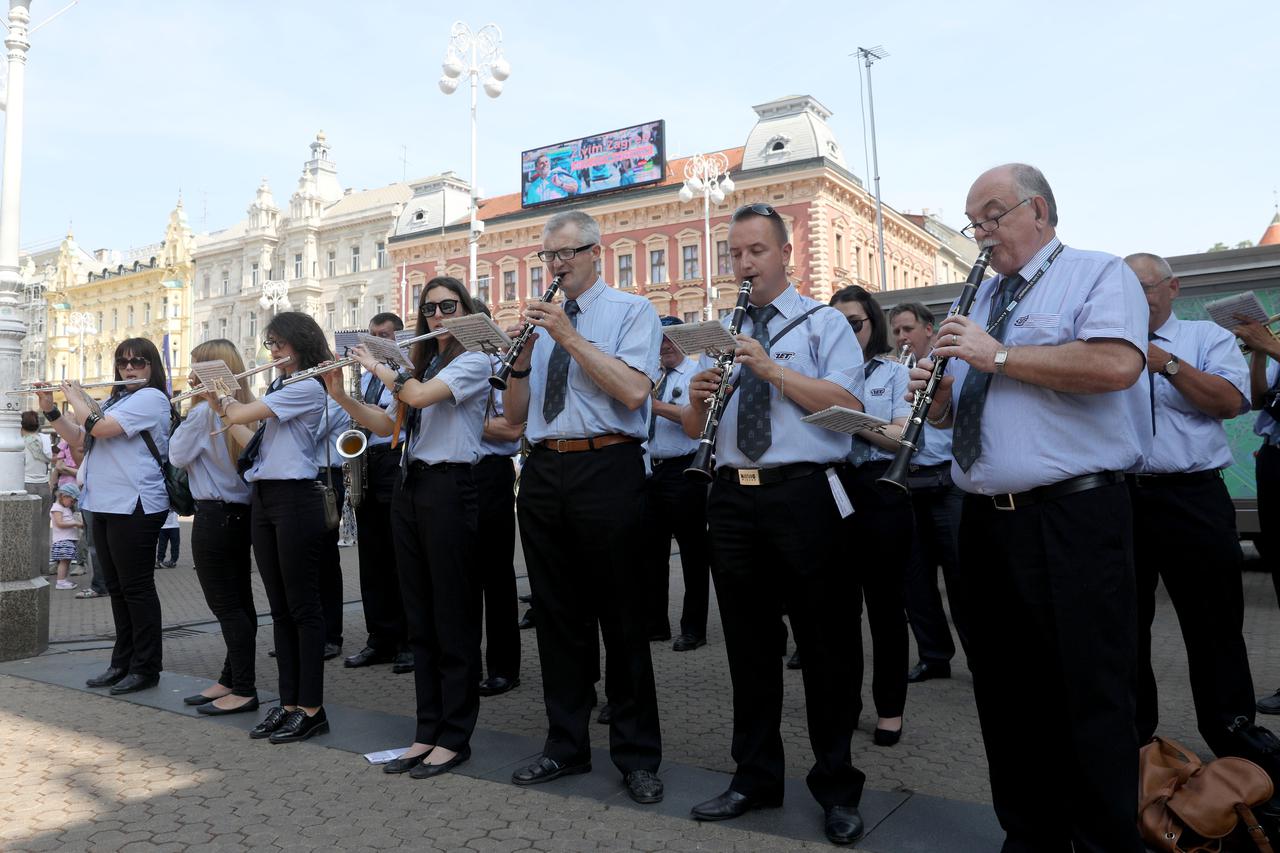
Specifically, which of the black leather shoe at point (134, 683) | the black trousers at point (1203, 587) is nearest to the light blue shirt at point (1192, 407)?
the black trousers at point (1203, 587)

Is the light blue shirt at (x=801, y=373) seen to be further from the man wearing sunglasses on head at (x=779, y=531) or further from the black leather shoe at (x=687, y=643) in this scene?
the black leather shoe at (x=687, y=643)

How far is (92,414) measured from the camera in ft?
19.7

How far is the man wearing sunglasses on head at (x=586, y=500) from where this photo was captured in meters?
3.91

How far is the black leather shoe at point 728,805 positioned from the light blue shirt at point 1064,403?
1461 millimetres

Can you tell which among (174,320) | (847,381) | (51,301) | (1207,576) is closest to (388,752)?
(847,381)

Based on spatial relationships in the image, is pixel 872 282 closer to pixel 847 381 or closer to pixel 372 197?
pixel 372 197

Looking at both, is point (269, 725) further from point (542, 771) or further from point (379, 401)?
point (379, 401)

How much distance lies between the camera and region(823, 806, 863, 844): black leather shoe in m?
3.29

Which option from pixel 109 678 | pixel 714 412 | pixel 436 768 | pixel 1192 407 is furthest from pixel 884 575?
pixel 109 678

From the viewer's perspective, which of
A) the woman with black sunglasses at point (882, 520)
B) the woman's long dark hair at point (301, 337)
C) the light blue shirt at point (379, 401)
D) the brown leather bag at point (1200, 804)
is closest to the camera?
the brown leather bag at point (1200, 804)

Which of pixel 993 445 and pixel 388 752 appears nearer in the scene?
pixel 993 445

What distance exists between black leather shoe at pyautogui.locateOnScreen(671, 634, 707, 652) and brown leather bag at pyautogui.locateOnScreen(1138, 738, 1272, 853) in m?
3.88

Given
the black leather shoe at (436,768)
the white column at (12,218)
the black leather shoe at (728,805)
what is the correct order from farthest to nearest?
the white column at (12,218)
the black leather shoe at (436,768)
the black leather shoe at (728,805)

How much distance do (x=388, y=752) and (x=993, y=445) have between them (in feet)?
10.1
